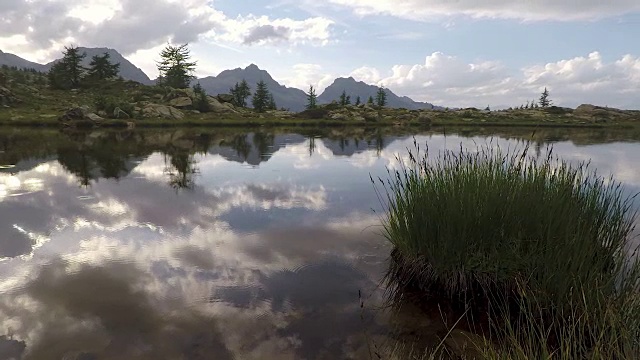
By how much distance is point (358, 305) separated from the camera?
6.30 meters

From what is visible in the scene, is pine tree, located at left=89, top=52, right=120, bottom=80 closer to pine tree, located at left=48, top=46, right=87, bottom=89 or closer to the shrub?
pine tree, located at left=48, top=46, right=87, bottom=89

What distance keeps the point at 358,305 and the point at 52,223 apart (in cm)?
846

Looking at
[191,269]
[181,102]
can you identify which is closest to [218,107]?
[181,102]

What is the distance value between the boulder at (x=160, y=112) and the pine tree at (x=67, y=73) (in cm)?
3549

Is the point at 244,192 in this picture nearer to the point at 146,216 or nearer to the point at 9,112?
the point at 146,216

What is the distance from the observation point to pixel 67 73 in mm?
87312

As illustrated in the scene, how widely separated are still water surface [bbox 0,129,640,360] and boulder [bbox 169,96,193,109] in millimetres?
60092

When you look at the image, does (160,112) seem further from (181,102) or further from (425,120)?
(425,120)

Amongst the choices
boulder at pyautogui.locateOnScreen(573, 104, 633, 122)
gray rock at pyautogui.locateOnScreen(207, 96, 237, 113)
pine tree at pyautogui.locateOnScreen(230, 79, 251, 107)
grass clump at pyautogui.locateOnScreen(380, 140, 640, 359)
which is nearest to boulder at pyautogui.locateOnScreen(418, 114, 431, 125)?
gray rock at pyautogui.locateOnScreen(207, 96, 237, 113)

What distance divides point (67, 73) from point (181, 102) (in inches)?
1336

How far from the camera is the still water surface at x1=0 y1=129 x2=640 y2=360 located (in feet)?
17.0

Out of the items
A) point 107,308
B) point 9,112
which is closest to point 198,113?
point 9,112

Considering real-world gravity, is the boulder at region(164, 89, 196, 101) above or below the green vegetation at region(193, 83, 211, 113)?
above

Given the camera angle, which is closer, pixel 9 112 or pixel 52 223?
pixel 52 223
